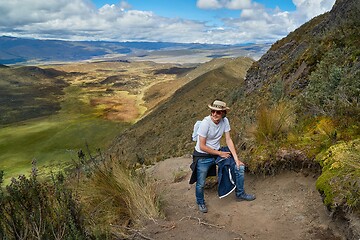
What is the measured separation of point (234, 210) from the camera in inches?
199

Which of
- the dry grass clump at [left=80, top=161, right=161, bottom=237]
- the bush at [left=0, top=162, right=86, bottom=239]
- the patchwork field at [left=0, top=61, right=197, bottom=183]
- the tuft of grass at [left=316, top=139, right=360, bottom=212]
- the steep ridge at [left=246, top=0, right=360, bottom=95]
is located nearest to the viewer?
the bush at [left=0, top=162, right=86, bottom=239]

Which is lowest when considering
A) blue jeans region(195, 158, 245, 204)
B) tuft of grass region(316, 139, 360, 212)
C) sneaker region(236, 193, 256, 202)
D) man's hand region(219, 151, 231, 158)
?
sneaker region(236, 193, 256, 202)

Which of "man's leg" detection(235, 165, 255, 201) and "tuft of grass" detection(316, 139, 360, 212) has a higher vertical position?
"tuft of grass" detection(316, 139, 360, 212)

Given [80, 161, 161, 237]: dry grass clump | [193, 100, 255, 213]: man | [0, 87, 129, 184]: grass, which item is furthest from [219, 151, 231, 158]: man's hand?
[0, 87, 129, 184]: grass

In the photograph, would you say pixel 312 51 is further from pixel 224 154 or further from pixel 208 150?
pixel 208 150

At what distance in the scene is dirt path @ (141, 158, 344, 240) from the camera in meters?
4.26

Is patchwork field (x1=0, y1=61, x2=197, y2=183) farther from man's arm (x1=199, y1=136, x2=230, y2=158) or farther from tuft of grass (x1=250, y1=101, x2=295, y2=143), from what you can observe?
man's arm (x1=199, y1=136, x2=230, y2=158)

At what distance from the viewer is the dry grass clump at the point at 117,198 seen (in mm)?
4684

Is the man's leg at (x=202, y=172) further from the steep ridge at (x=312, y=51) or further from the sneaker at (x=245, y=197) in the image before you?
the steep ridge at (x=312, y=51)

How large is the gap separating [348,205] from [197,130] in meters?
2.38

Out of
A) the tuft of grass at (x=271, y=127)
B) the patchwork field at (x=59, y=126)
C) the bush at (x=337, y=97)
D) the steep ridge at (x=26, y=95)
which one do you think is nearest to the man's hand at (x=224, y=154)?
the tuft of grass at (x=271, y=127)

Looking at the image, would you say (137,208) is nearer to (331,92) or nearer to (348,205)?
(348,205)

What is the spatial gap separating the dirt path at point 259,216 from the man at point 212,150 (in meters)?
0.23

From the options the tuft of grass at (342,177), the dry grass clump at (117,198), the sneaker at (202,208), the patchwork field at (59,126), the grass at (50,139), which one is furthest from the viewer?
the patchwork field at (59,126)
